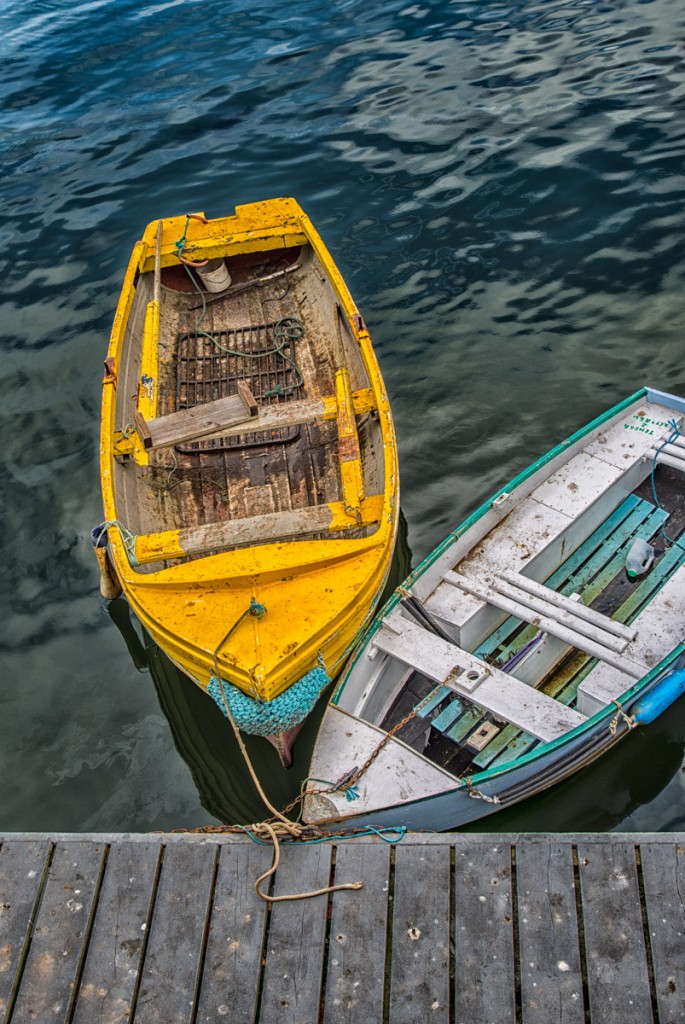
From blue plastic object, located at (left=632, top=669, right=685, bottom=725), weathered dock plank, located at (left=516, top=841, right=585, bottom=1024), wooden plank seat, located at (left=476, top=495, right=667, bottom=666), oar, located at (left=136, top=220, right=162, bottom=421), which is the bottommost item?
wooden plank seat, located at (left=476, top=495, right=667, bottom=666)

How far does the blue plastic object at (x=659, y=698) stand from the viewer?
285 inches

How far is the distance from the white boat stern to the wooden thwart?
3.69 metres

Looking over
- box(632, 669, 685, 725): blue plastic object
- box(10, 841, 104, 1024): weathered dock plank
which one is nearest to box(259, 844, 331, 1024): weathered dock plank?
box(10, 841, 104, 1024): weathered dock plank

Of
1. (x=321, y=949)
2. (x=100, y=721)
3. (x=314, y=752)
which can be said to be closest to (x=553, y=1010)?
(x=321, y=949)

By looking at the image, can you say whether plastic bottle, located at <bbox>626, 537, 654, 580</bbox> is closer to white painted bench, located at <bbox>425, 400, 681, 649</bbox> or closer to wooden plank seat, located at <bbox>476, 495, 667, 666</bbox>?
wooden plank seat, located at <bbox>476, 495, 667, 666</bbox>

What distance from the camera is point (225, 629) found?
7.37 meters

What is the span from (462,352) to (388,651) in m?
5.72

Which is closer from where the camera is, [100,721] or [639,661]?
[639,661]

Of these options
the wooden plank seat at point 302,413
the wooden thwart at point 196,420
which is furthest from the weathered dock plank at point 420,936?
the wooden thwart at point 196,420

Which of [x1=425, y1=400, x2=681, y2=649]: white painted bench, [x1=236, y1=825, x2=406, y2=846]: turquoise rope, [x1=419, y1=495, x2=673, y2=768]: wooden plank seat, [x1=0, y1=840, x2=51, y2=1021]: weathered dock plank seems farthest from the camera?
[x1=425, y1=400, x2=681, y2=649]: white painted bench

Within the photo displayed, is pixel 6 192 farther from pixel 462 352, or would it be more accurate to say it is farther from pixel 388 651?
pixel 388 651

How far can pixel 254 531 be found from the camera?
867 cm

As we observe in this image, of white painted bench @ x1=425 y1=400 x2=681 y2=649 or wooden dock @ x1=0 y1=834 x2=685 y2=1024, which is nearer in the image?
wooden dock @ x1=0 y1=834 x2=685 y2=1024

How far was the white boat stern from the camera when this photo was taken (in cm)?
665
